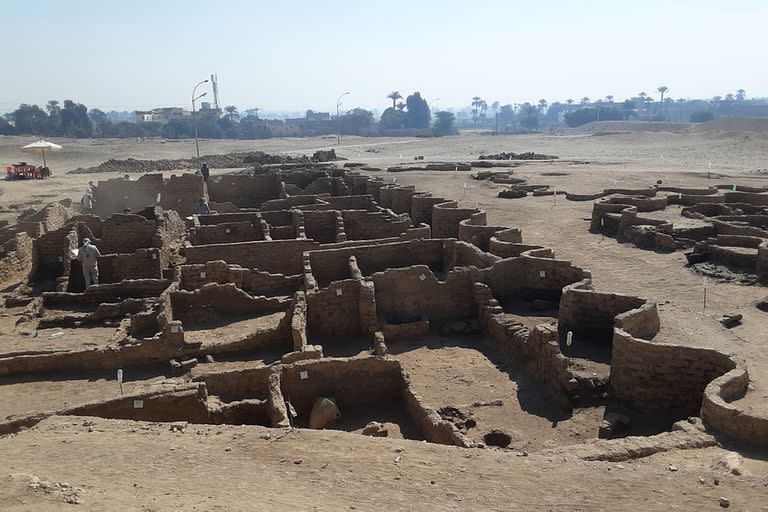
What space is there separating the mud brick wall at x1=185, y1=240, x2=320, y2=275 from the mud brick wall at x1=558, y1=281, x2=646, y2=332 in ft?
26.6

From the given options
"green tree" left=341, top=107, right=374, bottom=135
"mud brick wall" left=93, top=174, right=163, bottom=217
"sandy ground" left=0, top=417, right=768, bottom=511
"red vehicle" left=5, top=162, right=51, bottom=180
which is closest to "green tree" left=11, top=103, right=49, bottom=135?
"green tree" left=341, top=107, right=374, bottom=135

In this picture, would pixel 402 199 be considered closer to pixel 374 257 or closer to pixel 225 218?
pixel 225 218

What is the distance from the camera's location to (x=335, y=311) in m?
15.2

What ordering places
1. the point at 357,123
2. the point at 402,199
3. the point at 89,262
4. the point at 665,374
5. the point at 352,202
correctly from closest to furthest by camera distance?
1. the point at 665,374
2. the point at 89,262
3. the point at 352,202
4. the point at 402,199
5. the point at 357,123

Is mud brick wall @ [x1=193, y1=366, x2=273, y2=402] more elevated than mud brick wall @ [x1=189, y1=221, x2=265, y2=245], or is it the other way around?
→ mud brick wall @ [x1=189, y1=221, x2=265, y2=245]

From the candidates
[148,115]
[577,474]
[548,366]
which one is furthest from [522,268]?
[148,115]

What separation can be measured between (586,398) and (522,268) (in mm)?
5423

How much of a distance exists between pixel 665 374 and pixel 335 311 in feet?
24.6

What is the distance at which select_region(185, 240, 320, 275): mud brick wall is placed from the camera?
18.6 m

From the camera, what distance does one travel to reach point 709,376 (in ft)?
35.1

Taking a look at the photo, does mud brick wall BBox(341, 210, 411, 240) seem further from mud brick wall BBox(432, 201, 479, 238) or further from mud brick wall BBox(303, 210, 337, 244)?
mud brick wall BBox(432, 201, 479, 238)

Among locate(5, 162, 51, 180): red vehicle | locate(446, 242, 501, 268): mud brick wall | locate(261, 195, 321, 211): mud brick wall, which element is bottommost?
locate(446, 242, 501, 268): mud brick wall

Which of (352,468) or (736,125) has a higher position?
(736,125)

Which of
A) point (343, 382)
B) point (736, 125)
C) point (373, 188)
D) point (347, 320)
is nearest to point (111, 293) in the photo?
point (347, 320)
